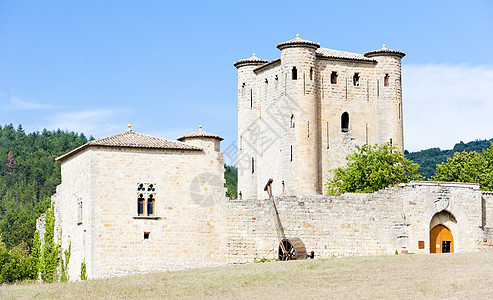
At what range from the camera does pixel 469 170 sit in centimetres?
4994

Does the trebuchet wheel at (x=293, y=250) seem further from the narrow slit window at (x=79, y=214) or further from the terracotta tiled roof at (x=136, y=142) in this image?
the narrow slit window at (x=79, y=214)

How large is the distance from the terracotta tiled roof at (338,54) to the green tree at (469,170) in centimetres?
810

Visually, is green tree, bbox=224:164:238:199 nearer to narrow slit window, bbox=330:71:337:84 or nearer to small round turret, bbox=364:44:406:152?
small round turret, bbox=364:44:406:152

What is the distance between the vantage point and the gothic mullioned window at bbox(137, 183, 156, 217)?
123 feet

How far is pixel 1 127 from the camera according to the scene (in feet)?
571

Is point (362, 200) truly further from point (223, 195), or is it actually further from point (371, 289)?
point (371, 289)

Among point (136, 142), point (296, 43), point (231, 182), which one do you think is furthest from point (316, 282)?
point (231, 182)

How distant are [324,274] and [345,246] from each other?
28.9 ft

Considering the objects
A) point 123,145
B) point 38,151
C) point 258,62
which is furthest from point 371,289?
point 38,151

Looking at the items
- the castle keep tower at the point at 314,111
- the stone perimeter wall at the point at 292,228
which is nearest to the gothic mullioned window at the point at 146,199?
the stone perimeter wall at the point at 292,228

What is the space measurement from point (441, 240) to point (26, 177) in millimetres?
93396

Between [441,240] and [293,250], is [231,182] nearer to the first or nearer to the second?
[441,240]

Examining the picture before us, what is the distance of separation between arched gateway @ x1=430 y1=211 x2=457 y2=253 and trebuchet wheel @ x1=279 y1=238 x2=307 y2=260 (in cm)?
704

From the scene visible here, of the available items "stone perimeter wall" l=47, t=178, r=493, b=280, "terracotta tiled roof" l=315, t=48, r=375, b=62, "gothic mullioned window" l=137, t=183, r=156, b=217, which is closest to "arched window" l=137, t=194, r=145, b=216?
"gothic mullioned window" l=137, t=183, r=156, b=217
